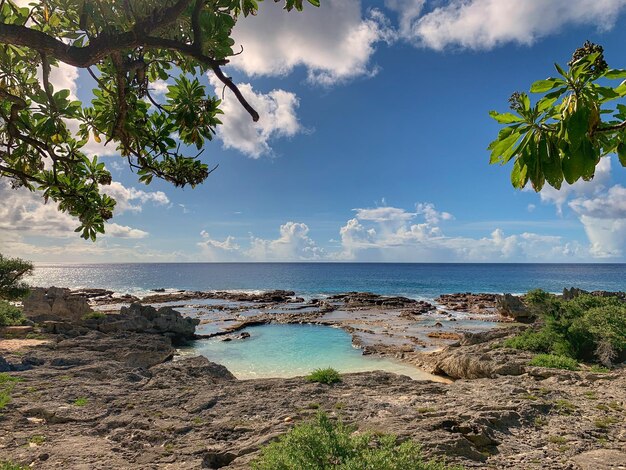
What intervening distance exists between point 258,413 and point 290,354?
706 inches

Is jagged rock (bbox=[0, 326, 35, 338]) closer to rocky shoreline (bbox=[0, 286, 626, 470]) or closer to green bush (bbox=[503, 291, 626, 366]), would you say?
rocky shoreline (bbox=[0, 286, 626, 470])

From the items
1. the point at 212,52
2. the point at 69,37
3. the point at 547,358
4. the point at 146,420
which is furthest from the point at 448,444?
the point at 547,358

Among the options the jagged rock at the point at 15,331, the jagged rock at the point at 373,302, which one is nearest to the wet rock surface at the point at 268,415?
the jagged rock at the point at 15,331

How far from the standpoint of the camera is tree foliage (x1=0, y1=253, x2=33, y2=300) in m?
26.2

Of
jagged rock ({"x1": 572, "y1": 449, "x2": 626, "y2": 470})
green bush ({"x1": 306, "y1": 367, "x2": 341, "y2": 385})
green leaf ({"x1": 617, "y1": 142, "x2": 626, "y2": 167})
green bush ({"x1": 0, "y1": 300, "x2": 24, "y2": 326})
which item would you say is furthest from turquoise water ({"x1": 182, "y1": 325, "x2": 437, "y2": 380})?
green leaf ({"x1": 617, "y1": 142, "x2": 626, "y2": 167})

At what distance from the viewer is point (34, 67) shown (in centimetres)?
521

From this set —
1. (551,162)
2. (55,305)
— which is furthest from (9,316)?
(551,162)

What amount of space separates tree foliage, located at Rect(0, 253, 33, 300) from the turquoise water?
12970 millimetres

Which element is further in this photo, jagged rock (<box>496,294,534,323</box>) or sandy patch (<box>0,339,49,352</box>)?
jagged rock (<box>496,294,534,323</box>)

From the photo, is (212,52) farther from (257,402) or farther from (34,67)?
(257,402)

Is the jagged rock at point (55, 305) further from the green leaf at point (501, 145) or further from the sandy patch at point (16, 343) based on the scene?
the green leaf at point (501, 145)

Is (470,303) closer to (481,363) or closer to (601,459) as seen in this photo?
(481,363)

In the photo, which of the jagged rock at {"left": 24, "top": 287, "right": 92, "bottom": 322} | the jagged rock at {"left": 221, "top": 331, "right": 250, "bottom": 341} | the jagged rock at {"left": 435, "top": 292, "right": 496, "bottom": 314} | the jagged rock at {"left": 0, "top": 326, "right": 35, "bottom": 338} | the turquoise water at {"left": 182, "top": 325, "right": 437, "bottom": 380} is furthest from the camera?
the jagged rock at {"left": 435, "top": 292, "right": 496, "bottom": 314}

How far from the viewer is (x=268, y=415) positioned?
25.4ft
